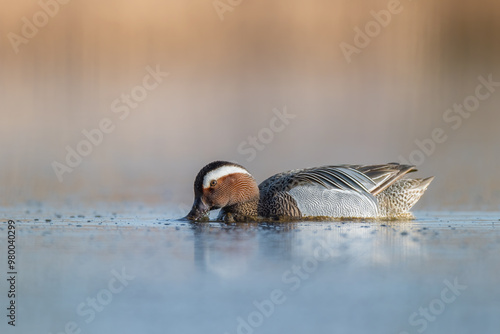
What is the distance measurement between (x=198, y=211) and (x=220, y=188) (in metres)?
0.34

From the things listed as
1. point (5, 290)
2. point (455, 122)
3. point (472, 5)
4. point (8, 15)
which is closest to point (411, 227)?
point (5, 290)

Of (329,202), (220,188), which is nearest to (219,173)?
(220,188)

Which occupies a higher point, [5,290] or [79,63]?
[79,63]

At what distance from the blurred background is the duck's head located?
238 centimetres


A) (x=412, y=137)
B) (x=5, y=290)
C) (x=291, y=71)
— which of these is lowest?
(x=5, y=290)

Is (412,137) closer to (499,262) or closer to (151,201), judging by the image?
(151,201)

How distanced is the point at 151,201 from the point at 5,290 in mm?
4126

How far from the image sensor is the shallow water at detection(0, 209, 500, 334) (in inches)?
180

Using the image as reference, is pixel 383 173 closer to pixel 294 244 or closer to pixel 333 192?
pixel 333 192

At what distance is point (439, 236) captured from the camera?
7086 millimetres

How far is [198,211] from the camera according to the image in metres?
8.24

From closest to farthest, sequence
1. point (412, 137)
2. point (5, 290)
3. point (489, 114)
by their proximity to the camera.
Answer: point (5, 290) → point (412, 137) → point (489, 114)

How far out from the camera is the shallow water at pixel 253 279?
4.57m

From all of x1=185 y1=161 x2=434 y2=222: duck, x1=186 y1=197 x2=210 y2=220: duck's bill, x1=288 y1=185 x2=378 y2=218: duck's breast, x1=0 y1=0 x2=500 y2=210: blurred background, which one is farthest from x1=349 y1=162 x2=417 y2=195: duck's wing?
x1=0 y1=0 x2=500 y2=210: blurred background
